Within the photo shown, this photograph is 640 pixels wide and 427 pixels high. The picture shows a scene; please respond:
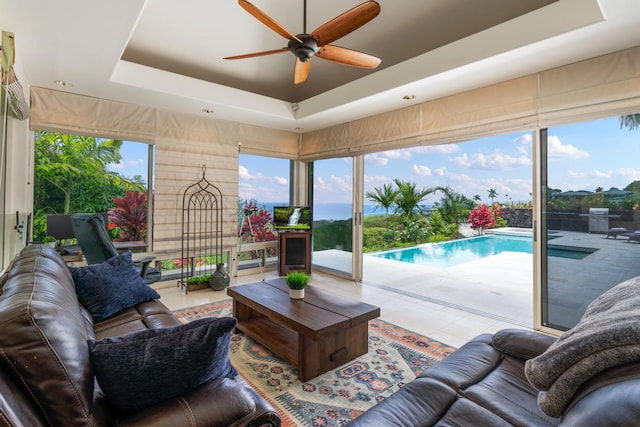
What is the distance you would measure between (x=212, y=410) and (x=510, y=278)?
5.37 meters

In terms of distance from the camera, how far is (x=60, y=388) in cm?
82

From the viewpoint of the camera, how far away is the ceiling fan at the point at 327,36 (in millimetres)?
1984

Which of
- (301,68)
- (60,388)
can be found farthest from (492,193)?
(60,388)

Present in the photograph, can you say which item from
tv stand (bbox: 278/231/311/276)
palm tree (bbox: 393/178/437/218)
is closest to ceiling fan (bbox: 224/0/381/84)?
tv stand (bbox: 278/231/311/276)

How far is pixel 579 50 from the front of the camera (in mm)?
2451

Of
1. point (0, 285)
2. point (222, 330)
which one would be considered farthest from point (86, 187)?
point (222, 330)

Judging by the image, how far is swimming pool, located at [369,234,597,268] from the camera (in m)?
7.12

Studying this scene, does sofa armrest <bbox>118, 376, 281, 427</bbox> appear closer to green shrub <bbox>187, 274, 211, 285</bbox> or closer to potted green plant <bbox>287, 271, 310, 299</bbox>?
potted green plant <bbox>287, 271, 310, 299</bbox>

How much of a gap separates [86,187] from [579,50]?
5.30 m

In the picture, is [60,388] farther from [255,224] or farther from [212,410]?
[255,224]

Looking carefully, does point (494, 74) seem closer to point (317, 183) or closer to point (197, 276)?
point (317, 183)

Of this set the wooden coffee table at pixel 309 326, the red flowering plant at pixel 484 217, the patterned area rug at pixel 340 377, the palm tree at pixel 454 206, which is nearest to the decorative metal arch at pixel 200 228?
the wooden coffee table at pixel 309 326

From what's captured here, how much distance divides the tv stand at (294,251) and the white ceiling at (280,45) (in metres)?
1.90

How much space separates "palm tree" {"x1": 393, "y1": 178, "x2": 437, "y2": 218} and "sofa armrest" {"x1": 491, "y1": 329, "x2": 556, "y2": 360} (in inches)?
213
